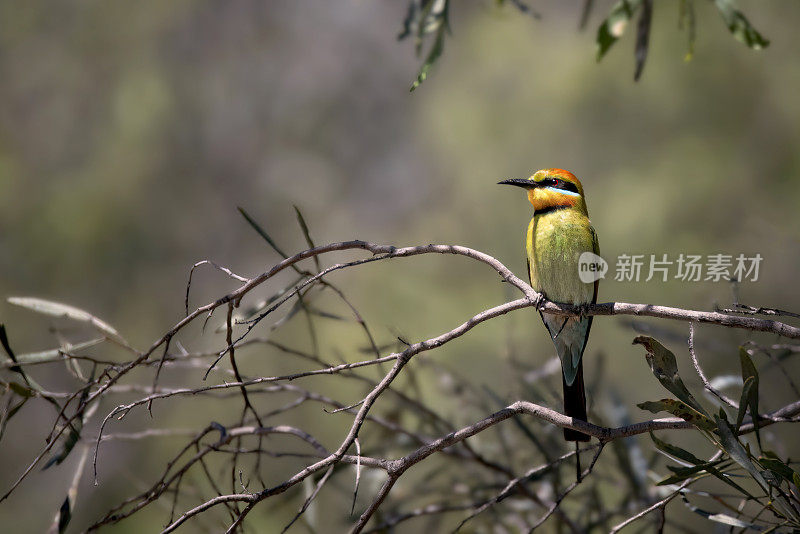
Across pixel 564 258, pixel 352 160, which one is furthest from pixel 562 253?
pixel 352 160

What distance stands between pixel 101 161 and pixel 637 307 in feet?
15.5

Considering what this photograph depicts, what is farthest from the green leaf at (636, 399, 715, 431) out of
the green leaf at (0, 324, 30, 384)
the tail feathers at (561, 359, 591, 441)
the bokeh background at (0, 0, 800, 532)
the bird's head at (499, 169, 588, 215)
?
the bokeh background at (0, 0, 800, 532)

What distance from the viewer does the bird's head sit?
164 cm

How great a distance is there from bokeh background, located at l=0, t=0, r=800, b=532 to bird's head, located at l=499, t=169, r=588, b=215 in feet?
5.32

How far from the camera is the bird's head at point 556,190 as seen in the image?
64.6 inches

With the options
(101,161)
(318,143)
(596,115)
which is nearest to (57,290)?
(101,161)

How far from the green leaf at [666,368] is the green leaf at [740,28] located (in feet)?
1.80

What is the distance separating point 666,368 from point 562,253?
1.98 feet

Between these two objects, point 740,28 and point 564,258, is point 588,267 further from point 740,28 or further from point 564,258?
point 740,28

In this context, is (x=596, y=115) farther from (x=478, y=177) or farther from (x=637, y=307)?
(x=637, y=307)

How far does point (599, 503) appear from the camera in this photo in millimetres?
1668

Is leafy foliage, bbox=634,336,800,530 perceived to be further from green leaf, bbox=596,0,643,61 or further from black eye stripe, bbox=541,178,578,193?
black eye stripe, bbox=541,178,578,193

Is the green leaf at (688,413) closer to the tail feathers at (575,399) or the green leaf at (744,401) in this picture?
the green leaf at (744,401)

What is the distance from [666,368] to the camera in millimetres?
996
